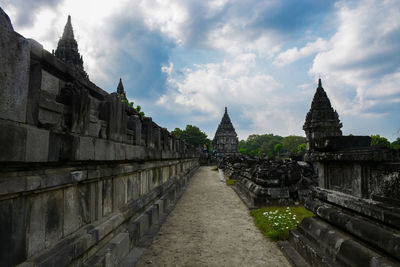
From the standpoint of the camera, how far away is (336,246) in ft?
9.49

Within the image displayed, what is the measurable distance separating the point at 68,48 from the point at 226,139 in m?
41.9

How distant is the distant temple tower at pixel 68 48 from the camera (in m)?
37.3

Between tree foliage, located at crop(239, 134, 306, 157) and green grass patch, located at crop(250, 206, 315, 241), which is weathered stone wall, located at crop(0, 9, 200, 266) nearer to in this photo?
green grass patch, located at crop(250, 206, 315, 241)

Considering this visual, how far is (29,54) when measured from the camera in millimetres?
1768

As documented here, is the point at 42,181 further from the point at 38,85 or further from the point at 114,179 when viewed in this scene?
the point at 114,179

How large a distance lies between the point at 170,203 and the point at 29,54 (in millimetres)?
6508

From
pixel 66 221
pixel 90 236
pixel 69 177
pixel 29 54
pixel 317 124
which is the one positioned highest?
pixel 317 124

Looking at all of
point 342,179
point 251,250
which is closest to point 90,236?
point 251,250

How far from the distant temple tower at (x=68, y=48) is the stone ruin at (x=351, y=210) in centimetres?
4071

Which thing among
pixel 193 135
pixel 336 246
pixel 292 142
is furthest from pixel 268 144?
pixel 336 246

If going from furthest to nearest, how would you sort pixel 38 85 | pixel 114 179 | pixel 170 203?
pixel 170 203, pixel 114 179, pixel 38 85

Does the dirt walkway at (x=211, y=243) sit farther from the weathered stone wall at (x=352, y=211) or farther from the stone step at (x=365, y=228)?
the stone step at (x=365, y=228)

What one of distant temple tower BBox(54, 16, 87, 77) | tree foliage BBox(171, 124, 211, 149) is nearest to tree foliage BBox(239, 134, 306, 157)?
tree foliage BBox(171, 124, 211, 149)

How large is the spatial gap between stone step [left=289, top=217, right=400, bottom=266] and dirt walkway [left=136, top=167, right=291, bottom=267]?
0.57 m
